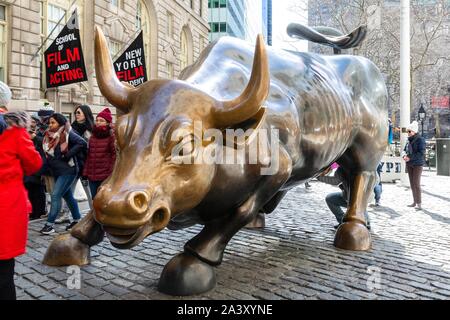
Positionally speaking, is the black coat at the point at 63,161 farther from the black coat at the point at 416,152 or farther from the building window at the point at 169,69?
the building window at the point at 169,69

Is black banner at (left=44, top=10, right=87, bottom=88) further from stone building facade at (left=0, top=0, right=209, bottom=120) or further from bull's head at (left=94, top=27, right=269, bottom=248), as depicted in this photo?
bull's head at (left=94, top=27, right=269, bottom=248)

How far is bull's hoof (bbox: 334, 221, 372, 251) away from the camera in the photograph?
15.3 feet

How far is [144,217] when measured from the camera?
2.44 metres

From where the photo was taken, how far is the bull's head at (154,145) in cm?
245

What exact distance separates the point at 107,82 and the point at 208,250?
4.86ft

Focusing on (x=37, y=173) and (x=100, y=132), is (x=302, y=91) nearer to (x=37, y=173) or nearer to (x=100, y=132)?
(x=100, y=132)

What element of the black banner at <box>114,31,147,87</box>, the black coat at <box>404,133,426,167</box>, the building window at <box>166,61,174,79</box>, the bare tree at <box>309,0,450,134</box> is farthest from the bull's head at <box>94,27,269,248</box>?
the building window at <box>166,61,174,79</box>

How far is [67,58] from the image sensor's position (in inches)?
462

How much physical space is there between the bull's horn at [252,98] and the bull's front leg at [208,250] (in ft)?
2.36

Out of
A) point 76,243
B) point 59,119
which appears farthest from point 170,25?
point 76,243

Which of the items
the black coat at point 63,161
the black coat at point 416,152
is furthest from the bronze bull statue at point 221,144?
the black coat at point 416,152

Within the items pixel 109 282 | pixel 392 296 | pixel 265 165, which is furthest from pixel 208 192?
pixel 392 296

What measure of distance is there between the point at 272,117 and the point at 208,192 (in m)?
0.90

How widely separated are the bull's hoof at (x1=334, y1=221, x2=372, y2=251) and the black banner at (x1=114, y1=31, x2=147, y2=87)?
9.10 m
